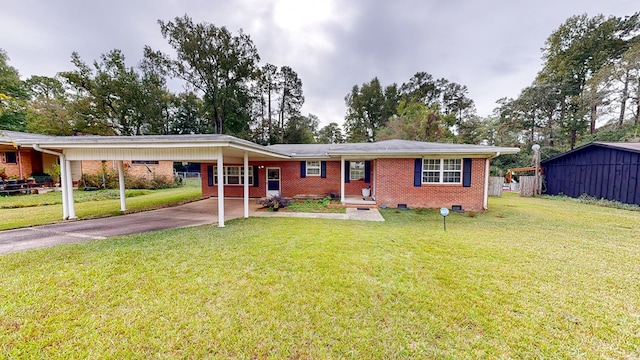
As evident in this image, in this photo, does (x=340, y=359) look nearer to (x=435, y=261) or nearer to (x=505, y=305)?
(x=505, y=305)

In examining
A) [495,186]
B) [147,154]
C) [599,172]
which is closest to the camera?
[147,154]

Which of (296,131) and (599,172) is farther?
(296,131)

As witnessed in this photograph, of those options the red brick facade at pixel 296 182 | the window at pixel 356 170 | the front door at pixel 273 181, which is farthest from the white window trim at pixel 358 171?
the front door at pixel 273 181

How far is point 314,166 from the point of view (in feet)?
39.3

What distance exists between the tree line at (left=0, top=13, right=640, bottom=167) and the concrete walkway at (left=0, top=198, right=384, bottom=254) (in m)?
17.6

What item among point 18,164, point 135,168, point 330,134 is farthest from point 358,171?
point 330,134

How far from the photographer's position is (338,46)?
46.2 ft

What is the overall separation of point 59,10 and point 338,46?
13544mm

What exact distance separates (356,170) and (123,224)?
9535mm

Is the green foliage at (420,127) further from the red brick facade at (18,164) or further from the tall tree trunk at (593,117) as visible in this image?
the red brick facade at (18,164)

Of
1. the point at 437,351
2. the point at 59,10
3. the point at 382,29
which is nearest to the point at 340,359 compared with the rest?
the point at 437,351

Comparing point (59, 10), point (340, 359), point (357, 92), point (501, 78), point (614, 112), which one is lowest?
point (340, 359)

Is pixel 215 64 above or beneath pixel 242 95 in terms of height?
above

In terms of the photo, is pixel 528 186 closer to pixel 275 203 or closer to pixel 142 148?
pixel 275 203
